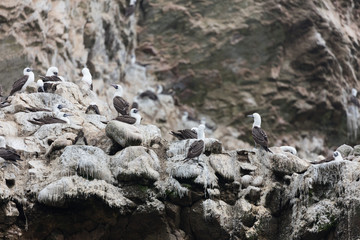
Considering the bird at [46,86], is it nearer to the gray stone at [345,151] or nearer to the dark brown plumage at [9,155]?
the dark brown plumage at [9,155]

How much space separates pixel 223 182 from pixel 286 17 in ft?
60.6

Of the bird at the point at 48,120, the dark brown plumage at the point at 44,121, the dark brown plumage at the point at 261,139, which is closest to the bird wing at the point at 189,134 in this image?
the dark brown plumage at the point at 261,139

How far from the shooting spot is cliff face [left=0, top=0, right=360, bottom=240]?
669 inches

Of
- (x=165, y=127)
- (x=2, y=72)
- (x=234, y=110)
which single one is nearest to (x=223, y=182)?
(x=2, y=72)

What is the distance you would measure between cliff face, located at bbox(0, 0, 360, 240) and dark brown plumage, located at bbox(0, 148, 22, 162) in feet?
1.10

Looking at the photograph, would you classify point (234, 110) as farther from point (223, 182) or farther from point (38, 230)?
point (38, 230)

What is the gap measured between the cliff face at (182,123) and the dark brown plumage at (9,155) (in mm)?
334

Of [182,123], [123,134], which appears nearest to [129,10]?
[182,123]

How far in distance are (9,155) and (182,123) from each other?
17.0 m

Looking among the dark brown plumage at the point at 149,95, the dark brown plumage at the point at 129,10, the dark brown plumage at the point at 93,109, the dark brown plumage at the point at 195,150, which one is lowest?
the dark brown plumage at the point at 149,95

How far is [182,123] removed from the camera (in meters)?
33.3

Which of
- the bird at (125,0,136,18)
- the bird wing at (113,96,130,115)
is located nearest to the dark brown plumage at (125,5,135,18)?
the bird at (125,0,136,18)

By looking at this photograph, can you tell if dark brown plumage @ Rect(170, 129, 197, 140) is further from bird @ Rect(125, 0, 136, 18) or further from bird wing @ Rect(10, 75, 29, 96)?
bird @ Rect(125, 0, 136, 18)

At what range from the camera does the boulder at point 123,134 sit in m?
17.9
